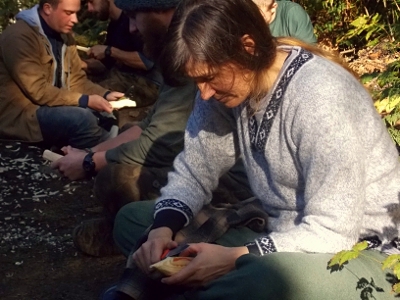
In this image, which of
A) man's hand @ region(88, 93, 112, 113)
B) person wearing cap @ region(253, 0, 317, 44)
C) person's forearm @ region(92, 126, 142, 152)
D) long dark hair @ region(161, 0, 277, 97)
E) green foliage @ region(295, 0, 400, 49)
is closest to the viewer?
long dark hair @ region(161, 0, 277, 97)

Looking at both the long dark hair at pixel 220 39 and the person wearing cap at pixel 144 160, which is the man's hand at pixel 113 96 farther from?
the long dark hair at pixel 220 39

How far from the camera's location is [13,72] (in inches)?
248

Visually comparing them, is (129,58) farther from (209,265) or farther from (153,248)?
(209,265)

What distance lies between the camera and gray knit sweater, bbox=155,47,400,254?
2.47 m

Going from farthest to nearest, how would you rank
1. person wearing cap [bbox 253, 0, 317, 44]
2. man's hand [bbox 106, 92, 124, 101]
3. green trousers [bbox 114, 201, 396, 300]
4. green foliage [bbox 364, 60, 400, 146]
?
man's hand [bbox 106, 92, 124, 101] → person wearing cap [bbox 253, 0, 317, 44] → green foliage [bbox 364, 60, 400, 146] → green trousers [bbox 114, 201, 396, 300]

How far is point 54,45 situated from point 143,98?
0.95 metres

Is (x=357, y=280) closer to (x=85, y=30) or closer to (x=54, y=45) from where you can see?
(x=54, y=45)

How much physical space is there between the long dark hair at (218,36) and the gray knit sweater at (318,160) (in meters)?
0.13

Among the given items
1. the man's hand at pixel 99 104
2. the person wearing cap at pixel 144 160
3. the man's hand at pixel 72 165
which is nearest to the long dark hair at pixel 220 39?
the person wearing cap at pixel 144 160

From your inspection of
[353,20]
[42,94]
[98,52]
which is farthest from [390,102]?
[353,20]

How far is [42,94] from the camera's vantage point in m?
6.30

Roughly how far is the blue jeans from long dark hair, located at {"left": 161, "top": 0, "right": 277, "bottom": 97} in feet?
12.1

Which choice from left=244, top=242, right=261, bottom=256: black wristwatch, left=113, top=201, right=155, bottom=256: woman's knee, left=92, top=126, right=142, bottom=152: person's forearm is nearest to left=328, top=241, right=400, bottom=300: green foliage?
left=244, top=242, right=261, bottom=256: black wristwatch

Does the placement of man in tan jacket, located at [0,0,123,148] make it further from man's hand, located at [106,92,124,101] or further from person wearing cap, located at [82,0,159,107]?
person wearing cap, located at [82,0,159,107]
